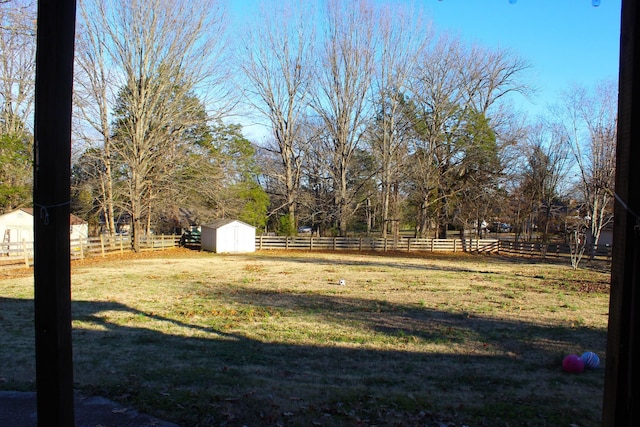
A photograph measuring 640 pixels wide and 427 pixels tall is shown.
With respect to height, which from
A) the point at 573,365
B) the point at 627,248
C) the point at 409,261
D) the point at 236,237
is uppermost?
the point at 627,248

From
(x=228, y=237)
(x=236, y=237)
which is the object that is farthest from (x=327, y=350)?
(x=236, y=237)

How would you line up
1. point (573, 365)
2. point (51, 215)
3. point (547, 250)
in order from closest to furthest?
point (51, 215), point (573, 365), point (547, 250)

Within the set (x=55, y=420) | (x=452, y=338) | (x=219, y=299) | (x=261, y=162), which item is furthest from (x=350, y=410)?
(x=261, y=162)

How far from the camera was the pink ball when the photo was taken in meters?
5.75

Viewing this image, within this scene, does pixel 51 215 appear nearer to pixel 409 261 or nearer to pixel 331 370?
pixel 331 370

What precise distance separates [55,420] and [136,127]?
27623 mm

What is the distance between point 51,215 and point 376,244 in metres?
32.2

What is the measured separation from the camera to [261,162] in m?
40.2

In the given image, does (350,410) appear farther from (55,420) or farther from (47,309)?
(47,309)

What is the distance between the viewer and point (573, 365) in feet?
18.9

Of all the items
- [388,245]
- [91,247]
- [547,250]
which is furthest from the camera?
[388,245]

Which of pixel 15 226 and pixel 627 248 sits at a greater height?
pixel 627 248

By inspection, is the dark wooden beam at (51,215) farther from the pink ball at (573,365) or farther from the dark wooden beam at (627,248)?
the pink ball at (573,365)

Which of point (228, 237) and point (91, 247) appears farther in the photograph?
point (228, 237)
